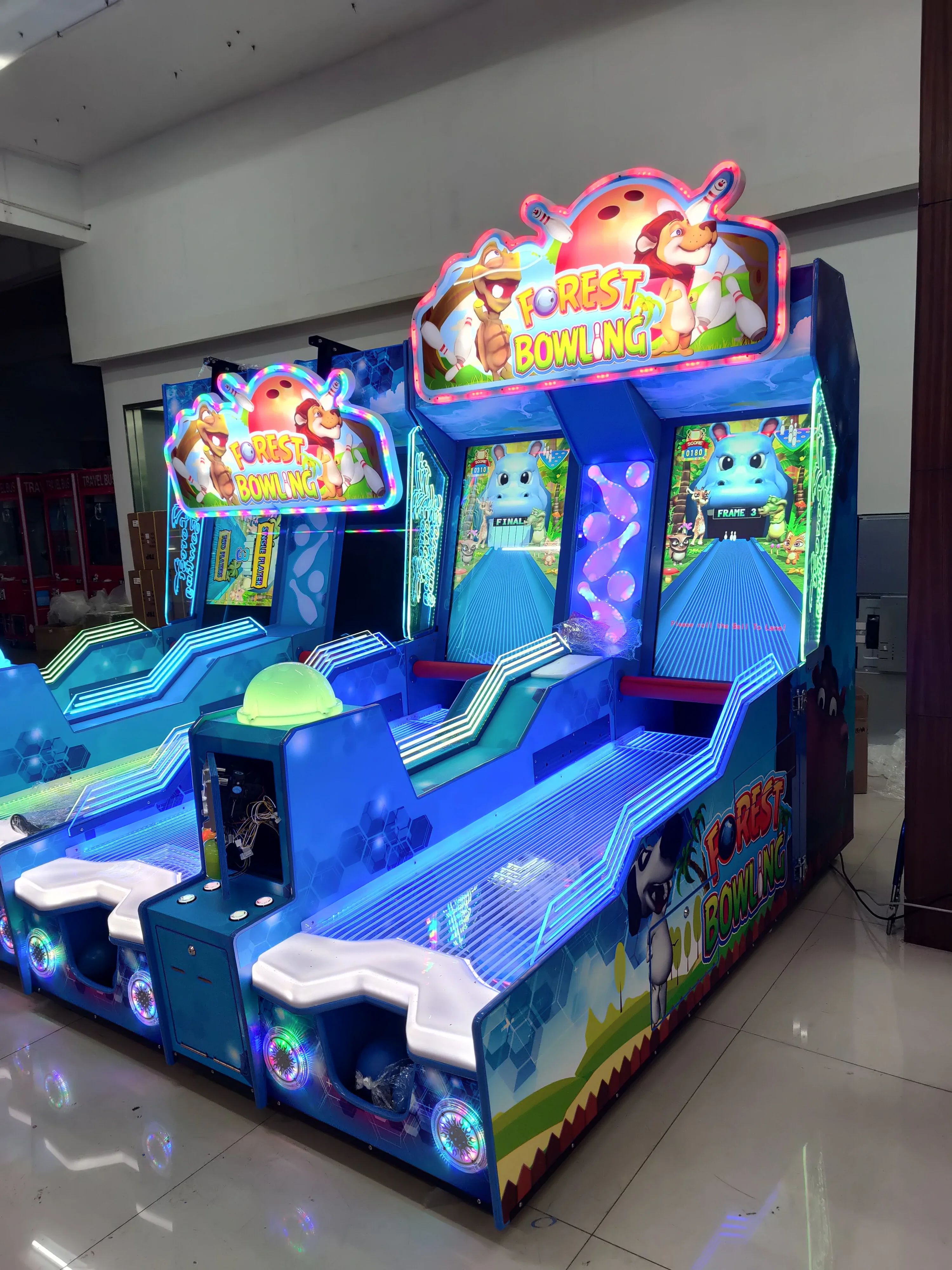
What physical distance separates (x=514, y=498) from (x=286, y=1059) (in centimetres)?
295

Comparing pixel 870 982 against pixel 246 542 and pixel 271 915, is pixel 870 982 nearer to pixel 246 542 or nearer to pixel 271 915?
pixel 271 915

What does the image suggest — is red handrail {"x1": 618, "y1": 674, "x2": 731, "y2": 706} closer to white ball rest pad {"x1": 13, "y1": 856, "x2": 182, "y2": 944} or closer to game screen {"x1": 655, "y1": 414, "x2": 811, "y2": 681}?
game screen {"x1": 655, "y1": 414, "x2": 811, "y2": 681}

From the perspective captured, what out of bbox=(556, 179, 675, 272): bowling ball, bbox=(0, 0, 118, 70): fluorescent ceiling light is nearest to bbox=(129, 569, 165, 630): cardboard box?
bbox=(0, 0, 118, 70): fluorescent ceiling light

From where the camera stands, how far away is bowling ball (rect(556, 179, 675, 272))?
124 inches

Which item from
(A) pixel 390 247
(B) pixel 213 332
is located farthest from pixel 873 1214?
(B) pixel 213 332

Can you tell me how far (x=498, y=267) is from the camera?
3527mm

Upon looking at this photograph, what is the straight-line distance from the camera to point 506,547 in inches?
178

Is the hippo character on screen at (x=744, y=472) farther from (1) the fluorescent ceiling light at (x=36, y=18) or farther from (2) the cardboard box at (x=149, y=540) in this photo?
(2) the cardboard box at (x=149, y=540)

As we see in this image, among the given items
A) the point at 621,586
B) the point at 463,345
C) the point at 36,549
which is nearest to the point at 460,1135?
the point at 621,586

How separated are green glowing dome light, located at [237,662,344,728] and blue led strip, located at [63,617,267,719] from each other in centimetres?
218

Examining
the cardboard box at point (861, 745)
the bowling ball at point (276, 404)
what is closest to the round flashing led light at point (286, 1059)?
the bowling ball at point (276, 404)

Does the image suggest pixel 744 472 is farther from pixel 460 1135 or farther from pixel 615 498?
pixel 460 1135

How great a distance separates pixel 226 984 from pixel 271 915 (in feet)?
0.70

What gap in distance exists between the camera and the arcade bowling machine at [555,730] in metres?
2.20
